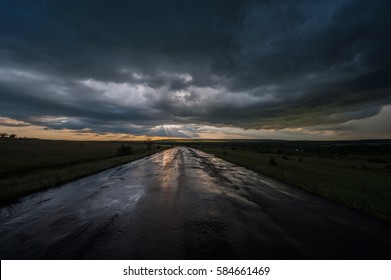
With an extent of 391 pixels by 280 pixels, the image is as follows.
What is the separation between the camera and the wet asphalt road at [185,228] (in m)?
5.12

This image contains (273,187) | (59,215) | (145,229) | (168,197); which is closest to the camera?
(145,229)

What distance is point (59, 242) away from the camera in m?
5.58

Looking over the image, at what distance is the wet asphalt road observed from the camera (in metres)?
5.12

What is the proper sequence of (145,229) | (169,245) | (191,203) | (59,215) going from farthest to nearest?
(191,203) → (59,215) → (145,229) → (169,245)

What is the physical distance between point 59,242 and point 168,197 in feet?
18.3

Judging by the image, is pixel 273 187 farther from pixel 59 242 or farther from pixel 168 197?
pixel 59 242

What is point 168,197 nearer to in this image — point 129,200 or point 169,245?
point 129,200

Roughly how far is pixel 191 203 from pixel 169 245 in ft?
14.1

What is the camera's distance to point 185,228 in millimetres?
6574

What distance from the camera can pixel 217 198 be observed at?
10.7m
